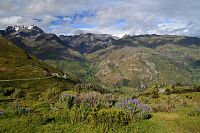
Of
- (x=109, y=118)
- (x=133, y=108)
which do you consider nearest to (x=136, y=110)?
(x=133, y=108)

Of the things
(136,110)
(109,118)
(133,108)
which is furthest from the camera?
(136,110)

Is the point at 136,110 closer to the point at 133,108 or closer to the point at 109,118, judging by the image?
the point at 133,108

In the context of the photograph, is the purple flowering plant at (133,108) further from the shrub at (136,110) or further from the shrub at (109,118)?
the shrub at (109,118)

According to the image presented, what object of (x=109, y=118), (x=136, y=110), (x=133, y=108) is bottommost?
(x=109, y=118)

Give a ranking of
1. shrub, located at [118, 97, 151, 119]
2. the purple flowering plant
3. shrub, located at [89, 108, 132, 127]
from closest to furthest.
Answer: shrub, located at [89, 108, 132, 127], shrub, located at [118, 97, 151, 119], the purple flowering plant

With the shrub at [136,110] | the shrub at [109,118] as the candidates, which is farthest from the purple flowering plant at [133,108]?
the shrub at [109,118]

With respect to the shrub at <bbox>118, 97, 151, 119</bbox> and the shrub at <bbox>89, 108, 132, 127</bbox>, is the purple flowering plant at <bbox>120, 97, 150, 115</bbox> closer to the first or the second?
the shrub at <bbox>118, 97, 151, 119</bbox>

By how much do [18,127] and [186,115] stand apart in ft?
46.9

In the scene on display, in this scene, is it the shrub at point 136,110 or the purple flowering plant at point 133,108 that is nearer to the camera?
the shrub at point 136,110

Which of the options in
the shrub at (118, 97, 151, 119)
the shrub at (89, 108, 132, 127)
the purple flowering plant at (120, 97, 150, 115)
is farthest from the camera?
the purple flowering plant at (120, 97, 150, 115)

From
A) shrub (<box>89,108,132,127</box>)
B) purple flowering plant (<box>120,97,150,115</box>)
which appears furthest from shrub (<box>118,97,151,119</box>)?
shrub (<box>89,108,132,127</box>)

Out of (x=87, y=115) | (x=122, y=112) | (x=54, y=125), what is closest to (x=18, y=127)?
(x=54, y=125)

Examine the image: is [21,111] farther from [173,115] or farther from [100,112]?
[173,115]

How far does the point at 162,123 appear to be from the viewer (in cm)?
2605
